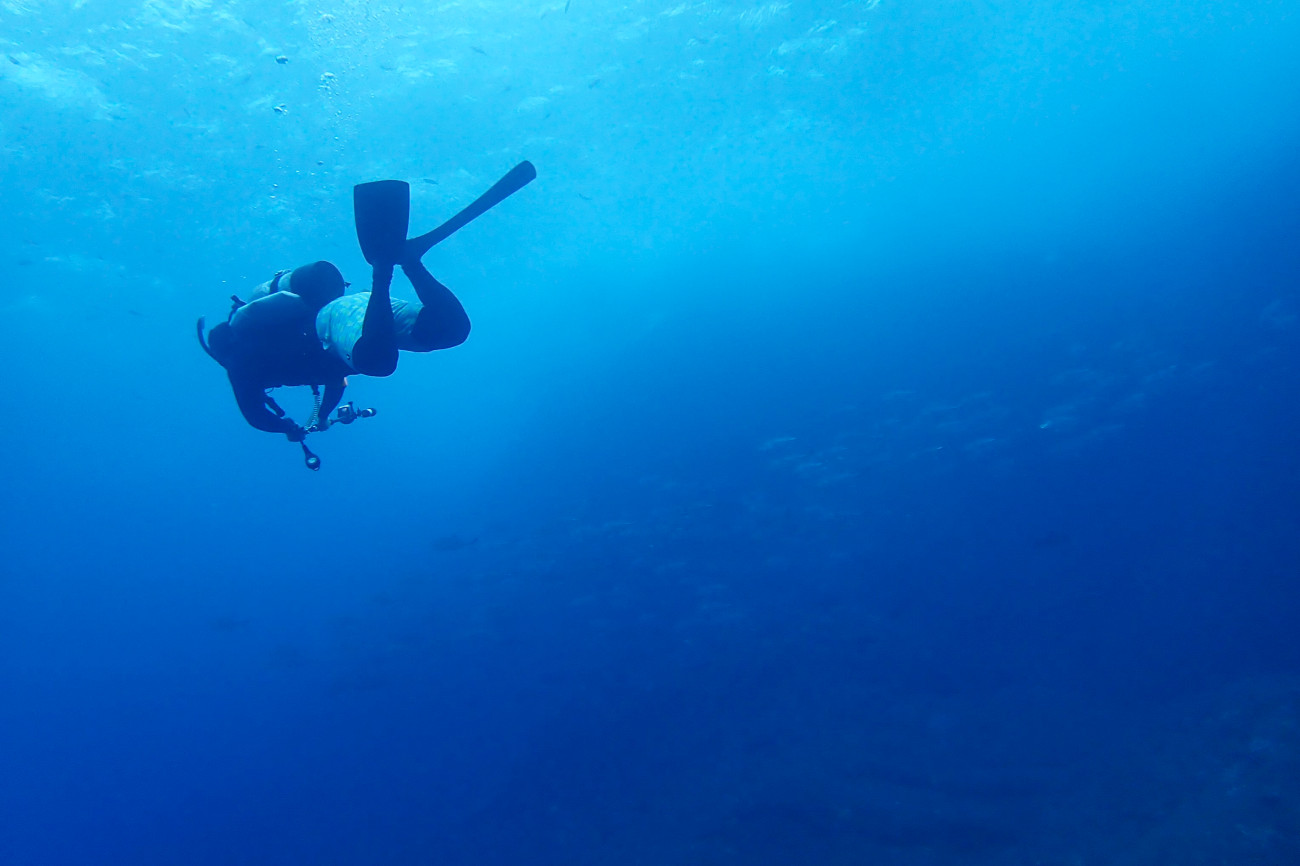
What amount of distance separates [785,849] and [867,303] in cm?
2045

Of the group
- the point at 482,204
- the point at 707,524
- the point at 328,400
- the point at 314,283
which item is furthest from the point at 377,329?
the point at 707,524

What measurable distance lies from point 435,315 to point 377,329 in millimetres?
312

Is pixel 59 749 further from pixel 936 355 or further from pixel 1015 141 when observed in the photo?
pixel 1015 141

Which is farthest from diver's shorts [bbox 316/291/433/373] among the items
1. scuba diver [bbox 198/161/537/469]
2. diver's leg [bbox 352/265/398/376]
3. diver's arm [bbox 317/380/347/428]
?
diver's arm [bbox 317/380/347/428]

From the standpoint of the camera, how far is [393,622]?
18.4m

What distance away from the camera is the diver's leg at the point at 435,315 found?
3.35 m

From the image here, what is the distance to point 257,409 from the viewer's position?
4.29 m

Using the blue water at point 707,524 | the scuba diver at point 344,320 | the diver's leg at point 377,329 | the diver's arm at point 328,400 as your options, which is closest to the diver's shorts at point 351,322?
the scuba diver at point 344,320

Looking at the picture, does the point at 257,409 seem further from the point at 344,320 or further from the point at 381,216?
the point at 381,216

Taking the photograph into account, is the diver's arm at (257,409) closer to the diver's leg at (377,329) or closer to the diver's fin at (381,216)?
the diver's leg at (377,329)

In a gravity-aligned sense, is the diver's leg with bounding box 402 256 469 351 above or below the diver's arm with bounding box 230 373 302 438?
below

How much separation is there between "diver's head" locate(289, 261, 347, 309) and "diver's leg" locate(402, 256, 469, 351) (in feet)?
2.68

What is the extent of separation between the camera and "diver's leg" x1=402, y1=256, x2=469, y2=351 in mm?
3352

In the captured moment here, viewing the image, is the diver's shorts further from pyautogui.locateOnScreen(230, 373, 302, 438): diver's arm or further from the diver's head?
pyautogui.locateOnScreen(230, 373, 302, 438): diver's arm
